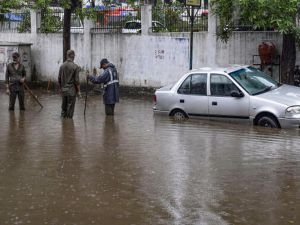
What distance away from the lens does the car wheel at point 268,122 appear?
1288 centimetres

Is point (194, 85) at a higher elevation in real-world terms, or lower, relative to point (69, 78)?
lower

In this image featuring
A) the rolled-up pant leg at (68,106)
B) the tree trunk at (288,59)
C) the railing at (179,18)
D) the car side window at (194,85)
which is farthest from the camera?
the railing at (179,18)

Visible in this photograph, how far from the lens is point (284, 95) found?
13.1 meters

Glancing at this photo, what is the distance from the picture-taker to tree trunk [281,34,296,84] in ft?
58.9

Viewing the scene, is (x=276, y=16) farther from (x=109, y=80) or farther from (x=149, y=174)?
(x=149, y=174)

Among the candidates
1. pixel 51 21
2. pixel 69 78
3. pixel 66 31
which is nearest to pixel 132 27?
pixel 66 31

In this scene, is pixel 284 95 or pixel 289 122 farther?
pixel 284 95

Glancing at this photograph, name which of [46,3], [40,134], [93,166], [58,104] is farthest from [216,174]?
[46,3]

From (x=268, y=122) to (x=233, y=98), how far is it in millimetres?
945

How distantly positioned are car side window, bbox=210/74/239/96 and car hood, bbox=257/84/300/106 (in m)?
0.71

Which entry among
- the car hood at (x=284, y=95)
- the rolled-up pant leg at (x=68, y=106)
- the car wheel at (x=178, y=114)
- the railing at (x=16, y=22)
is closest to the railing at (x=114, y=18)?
the railing at (x=16, y=22)

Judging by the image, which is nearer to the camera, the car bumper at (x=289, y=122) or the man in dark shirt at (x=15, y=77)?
the car bumper at (x=289, y=122)

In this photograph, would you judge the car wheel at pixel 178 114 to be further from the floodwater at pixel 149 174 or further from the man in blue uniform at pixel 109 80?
the man in blue uniform at pixel 109 80

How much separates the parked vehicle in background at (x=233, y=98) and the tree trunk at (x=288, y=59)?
399cm
